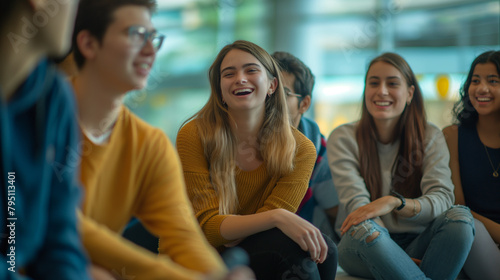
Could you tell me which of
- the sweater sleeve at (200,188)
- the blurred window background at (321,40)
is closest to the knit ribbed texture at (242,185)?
the sweater sleeve at (200,188)

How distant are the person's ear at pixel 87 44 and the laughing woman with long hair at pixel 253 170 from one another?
61 cm

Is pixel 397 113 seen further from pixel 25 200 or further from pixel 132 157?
pixel 25 200

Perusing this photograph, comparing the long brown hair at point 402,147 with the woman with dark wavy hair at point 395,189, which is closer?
the woman with dark wavy hair at point 395,189

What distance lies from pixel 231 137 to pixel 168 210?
62 cm

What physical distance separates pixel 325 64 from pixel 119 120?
457cm

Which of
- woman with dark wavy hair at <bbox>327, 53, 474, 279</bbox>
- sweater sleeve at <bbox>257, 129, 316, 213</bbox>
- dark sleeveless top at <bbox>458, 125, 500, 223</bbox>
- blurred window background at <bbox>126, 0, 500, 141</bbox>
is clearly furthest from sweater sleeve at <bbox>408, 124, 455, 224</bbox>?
blurred window background at <bbox>126, 0, 500, 141</bbox>

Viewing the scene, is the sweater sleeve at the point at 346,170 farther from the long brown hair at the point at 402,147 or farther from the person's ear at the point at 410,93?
the person's ear at the point at 410,93

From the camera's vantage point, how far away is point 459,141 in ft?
6.44

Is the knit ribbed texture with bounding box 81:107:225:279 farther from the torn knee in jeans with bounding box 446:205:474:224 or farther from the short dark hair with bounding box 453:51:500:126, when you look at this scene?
the short dark hair with bounding box 453:51:500:126

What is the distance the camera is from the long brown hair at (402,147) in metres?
1.85

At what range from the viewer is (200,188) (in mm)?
1438

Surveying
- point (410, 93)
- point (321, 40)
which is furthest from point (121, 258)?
point (321, 40)

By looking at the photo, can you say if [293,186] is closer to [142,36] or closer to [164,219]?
[164,219]

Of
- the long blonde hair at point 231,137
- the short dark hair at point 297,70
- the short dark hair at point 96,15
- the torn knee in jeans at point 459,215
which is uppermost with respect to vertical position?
the short dark hair at point 96,15
